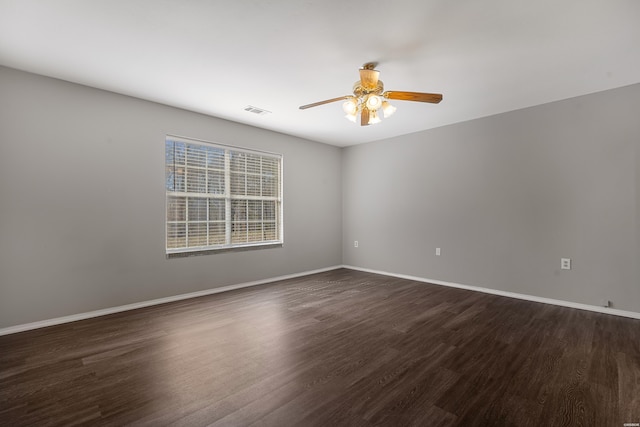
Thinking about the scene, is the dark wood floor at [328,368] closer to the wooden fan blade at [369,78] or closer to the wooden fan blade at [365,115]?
the wooden fan blade at [365,115]

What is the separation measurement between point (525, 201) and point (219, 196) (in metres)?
4.25

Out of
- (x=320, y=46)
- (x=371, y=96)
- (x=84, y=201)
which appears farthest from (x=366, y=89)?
(x=84, y=201)

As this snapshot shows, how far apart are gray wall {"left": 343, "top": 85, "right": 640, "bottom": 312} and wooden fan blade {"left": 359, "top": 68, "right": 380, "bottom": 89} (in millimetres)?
2459

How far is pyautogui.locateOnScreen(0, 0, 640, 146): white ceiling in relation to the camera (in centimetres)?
194

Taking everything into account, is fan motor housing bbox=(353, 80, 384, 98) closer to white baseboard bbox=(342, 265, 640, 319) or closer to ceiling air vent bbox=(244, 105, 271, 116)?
ceiling air vent bbox=(244, 105, 271, 116)

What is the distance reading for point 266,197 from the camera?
190 inches

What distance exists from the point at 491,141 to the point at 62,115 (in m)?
5.28

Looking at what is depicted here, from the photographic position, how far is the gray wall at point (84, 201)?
2.74m

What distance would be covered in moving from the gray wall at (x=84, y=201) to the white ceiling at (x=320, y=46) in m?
0.31

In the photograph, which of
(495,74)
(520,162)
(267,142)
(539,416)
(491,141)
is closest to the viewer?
(539,416)

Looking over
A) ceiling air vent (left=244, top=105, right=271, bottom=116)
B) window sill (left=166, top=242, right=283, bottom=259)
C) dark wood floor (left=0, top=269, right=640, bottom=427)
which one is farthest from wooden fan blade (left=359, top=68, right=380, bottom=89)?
window sill (left=166, top=242, right=283, bottom=259)

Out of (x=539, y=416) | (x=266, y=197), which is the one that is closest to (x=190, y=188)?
(x=266, y=197)

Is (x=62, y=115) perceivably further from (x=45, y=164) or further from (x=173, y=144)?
(x=173, y=144)

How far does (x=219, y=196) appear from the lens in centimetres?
421
